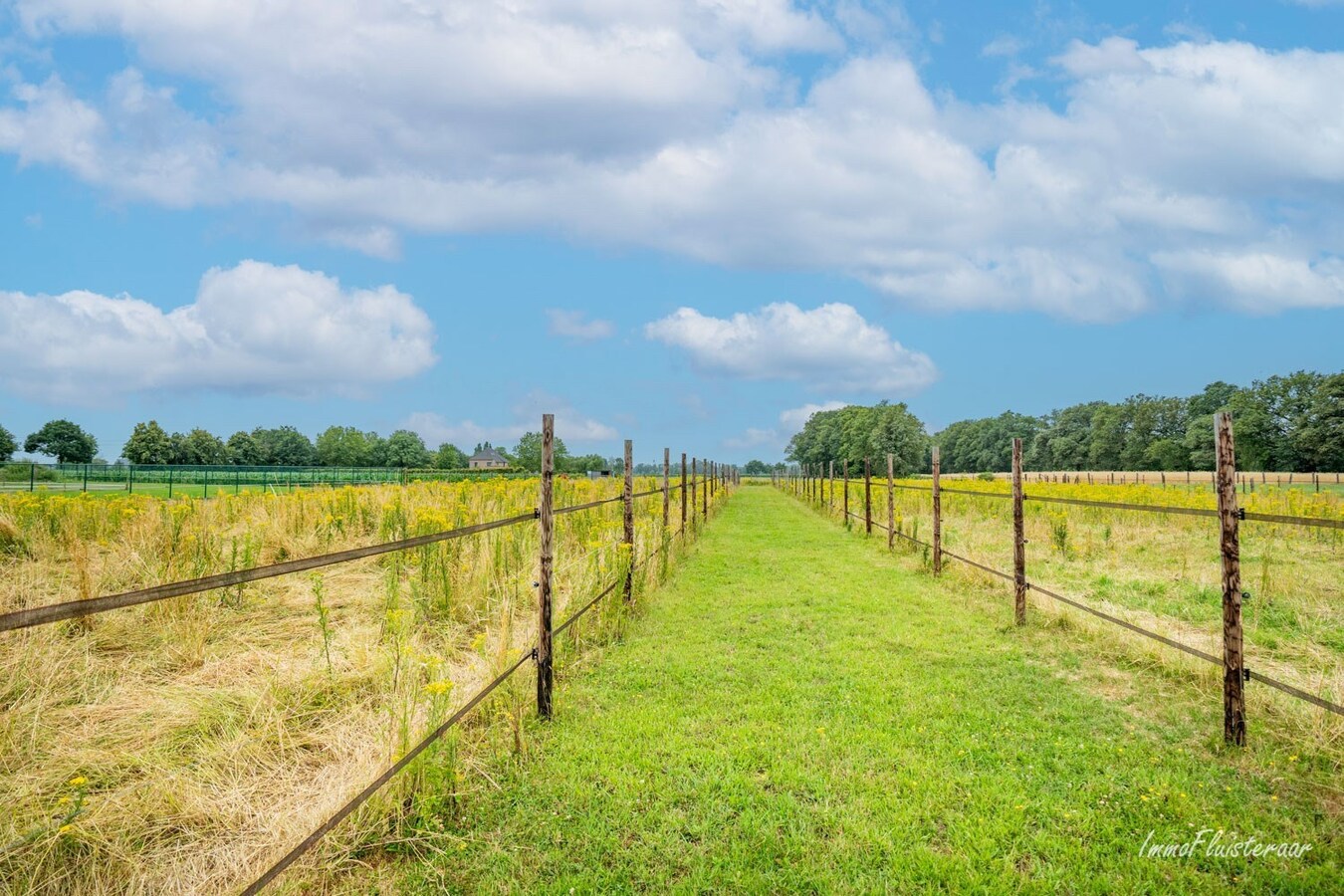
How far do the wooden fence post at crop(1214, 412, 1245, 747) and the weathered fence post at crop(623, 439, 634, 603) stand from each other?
4.76 metres

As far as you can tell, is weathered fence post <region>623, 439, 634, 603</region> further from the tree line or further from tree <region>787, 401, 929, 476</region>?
the tree line

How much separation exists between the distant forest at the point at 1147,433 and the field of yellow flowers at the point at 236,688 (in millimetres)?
36049

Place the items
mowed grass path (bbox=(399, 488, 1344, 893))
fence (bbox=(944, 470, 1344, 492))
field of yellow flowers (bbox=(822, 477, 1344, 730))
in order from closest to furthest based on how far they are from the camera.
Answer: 1. mowed grass path (bbox=(399, 488, 1344, 893))
2. field of yellow flowers (bbox=(822, 477, 1344, 730))
3. fence (bbox=(944, 470, 1344, 492))

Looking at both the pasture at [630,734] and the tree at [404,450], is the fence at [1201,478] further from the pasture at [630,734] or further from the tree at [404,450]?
the tree at [404,450]

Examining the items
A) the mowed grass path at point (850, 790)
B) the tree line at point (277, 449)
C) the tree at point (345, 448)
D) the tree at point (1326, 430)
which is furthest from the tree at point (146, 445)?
the tree at point (1326, 430)

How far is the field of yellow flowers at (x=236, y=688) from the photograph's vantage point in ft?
9.48

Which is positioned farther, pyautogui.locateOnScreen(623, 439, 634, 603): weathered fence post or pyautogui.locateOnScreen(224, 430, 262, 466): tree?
pyautogui.locateOnScreen(224, 430, 262, 466): tree

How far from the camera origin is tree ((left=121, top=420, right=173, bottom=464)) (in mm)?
86188

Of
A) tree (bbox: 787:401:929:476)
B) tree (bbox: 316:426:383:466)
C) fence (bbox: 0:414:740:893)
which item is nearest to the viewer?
fence (bbox: 0:414:740:893)

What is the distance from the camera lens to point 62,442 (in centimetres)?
9075

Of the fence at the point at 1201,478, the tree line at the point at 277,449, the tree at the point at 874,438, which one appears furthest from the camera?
the tree line at the point at 277,449

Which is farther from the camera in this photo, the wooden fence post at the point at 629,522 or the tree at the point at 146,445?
the tree at the point at 146,445

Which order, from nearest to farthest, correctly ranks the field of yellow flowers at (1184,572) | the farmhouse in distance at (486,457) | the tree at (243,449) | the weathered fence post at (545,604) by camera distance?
→ 1. the weathered fence post at (545,604)
2. the field of yellow flowers at (1184,572)
3. the tree at (243,449)
4. the farmhouse in distance at (486,457)

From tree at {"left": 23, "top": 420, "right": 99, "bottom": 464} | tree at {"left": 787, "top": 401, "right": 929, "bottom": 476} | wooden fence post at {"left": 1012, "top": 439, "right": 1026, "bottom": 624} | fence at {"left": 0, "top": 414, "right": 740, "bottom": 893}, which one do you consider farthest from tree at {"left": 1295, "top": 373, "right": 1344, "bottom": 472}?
tree at {"left": 23, "top": 420, "right": 99, "bottom": 464}
